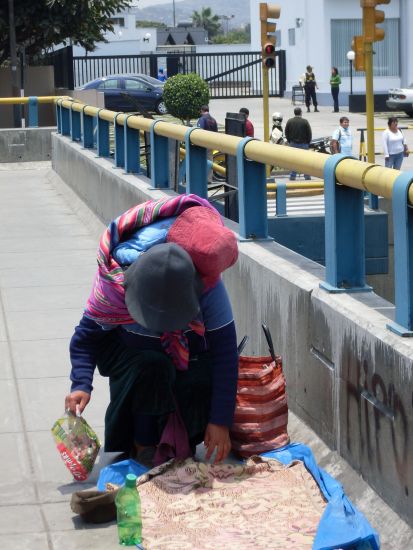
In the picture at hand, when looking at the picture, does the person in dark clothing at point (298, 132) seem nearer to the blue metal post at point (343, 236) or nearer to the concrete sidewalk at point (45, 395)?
the concrete sidewalk at point (45, 395)

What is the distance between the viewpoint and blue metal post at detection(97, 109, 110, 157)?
13.5 metres

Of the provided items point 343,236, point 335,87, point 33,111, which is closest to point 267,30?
point 33,111

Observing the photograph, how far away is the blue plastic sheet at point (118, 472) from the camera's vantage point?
189 inches

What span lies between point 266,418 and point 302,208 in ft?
27.0

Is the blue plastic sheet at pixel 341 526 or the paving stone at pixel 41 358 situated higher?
the blue plastic sheet at pixel 341 526

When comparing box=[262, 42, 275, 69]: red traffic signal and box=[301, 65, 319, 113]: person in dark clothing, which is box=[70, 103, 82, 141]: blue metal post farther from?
box=[301, 65, 319, 113]: person in dark clothing

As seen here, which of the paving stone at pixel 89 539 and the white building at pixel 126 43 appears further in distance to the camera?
the white building at pixel 126 43

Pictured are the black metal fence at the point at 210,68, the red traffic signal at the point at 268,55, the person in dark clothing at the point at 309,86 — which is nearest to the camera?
the red traffic signal at the point at 268,55

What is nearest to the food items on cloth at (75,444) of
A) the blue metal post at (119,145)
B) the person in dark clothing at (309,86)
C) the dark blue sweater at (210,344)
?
the dark blue sweater at (210,344)

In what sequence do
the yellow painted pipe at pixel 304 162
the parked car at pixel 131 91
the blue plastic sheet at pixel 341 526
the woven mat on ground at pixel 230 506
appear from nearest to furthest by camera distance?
the blue plastic sheet at pixel 341 526 < the woven mat on ground at pixel 230 506 < the yellow painted pipe at pixel 304 162 < the parked car at pixel 131 91

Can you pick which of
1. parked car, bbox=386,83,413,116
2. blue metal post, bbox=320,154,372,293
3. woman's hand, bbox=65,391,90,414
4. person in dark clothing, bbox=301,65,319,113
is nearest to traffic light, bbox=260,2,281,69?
parked car, bbox=386,83,413,116

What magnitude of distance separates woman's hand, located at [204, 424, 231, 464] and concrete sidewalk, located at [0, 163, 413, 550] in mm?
420

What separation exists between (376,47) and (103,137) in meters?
36.6

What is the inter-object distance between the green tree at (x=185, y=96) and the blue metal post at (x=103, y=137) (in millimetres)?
21335
